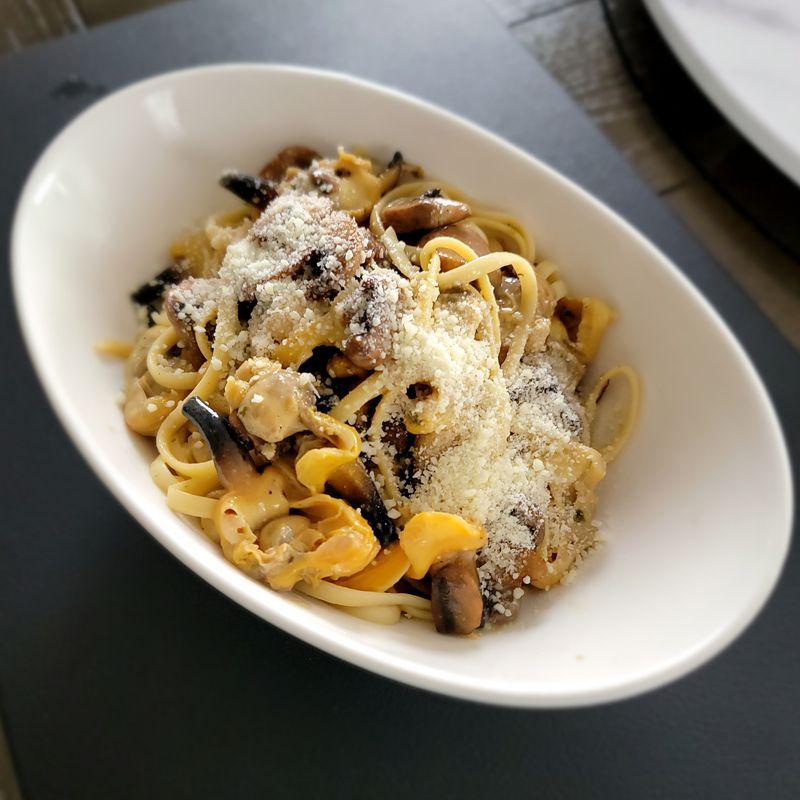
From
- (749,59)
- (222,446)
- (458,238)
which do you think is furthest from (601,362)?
(749,59)

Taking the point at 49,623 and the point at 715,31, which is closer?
the point at 49,623

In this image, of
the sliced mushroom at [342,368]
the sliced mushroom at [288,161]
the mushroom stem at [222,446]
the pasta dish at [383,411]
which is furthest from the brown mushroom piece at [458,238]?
the mushroom stem at [222,446]

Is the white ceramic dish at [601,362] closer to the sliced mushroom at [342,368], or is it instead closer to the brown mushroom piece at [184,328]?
the brown mushroom piece at [184,328]

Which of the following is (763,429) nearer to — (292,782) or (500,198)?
(500,198)

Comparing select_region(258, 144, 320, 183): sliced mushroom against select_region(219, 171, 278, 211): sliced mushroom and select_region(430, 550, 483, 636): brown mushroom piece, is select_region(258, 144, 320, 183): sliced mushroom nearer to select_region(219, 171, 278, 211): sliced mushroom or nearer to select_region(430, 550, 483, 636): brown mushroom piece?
select_region(219, 171, 278, 211): sliced mushroom

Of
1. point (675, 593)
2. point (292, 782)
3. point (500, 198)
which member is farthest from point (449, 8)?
point (292, 782)

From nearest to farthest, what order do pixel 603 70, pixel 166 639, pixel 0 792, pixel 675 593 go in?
1. pixel 675 593
2. pixel 166 639
3. pixel 0 792
4. pixel 603 70

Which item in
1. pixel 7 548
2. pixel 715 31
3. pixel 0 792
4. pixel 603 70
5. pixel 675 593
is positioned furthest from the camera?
pixel 603 70
